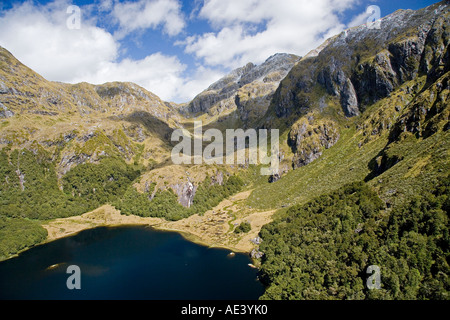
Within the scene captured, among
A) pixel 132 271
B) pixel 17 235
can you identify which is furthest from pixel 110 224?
pixel 132 271

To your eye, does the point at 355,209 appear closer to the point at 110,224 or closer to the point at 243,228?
the point at 243,228

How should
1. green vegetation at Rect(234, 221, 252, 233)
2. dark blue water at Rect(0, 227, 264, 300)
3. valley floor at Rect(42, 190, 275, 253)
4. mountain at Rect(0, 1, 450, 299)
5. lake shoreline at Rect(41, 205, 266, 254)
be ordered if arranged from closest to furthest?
mountain at Rect(0, 1, 450, 299), dark blue water at Rect(0, 227, 264, 300), valley floor at Rect(42, 190, 275, 253), green vegetation at Rect(234, 221, 252, 233), lake shoreline at Rect(41, 205, 266, 254)

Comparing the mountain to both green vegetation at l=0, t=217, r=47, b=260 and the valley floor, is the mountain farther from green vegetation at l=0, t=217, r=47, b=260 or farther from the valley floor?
the valley floor

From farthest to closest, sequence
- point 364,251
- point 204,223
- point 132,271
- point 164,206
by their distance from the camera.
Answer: point 164,206, point 204,223, point 132,271, point 364,251

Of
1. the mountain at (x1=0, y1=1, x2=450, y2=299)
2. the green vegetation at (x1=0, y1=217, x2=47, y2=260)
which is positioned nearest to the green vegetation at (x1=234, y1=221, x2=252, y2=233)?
the mountain at (x1=0, y1=1, x2=450, y2=299)

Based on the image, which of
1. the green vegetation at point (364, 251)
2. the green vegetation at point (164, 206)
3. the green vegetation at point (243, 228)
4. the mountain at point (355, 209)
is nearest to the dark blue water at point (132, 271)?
the mountain at point (355, 209)

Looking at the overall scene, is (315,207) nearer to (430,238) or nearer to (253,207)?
(430,238)

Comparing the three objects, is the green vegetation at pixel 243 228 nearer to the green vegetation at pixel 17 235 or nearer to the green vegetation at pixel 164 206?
the green vegetation at pixel 164 206
